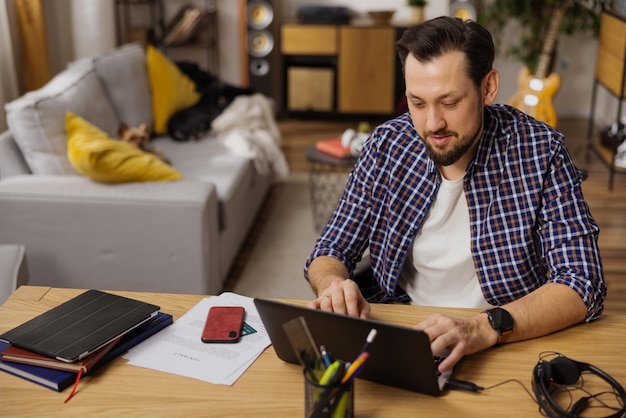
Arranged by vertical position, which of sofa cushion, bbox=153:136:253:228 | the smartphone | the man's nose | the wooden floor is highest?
the man's nose

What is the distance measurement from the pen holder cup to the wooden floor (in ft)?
7.23

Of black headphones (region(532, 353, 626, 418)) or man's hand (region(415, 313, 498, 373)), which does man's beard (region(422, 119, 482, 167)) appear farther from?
black headphones (region(532, 353, 626, 418))

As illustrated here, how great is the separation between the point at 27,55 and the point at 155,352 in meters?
3.47

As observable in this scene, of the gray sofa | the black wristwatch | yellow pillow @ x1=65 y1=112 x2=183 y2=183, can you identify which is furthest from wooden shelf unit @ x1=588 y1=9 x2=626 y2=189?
the black wristwatch

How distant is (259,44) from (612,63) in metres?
2.60

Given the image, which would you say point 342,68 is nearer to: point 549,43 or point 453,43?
point 549,43

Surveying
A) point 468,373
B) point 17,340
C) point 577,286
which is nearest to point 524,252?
point 577,286

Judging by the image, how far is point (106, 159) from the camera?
2809 millimetres

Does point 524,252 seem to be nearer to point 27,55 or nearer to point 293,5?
point 27,55

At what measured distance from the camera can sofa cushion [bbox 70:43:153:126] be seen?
→ 379 centimetres

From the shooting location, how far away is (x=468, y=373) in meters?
1.30

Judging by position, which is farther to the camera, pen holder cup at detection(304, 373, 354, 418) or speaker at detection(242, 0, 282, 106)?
speaker at detection(242, 0, 282, 106)

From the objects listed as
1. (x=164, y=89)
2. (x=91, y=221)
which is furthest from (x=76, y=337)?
(x=164, y=89)

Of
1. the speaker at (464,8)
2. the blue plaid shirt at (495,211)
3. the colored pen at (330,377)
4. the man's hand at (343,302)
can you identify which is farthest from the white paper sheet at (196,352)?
the speaker at (464,8)
